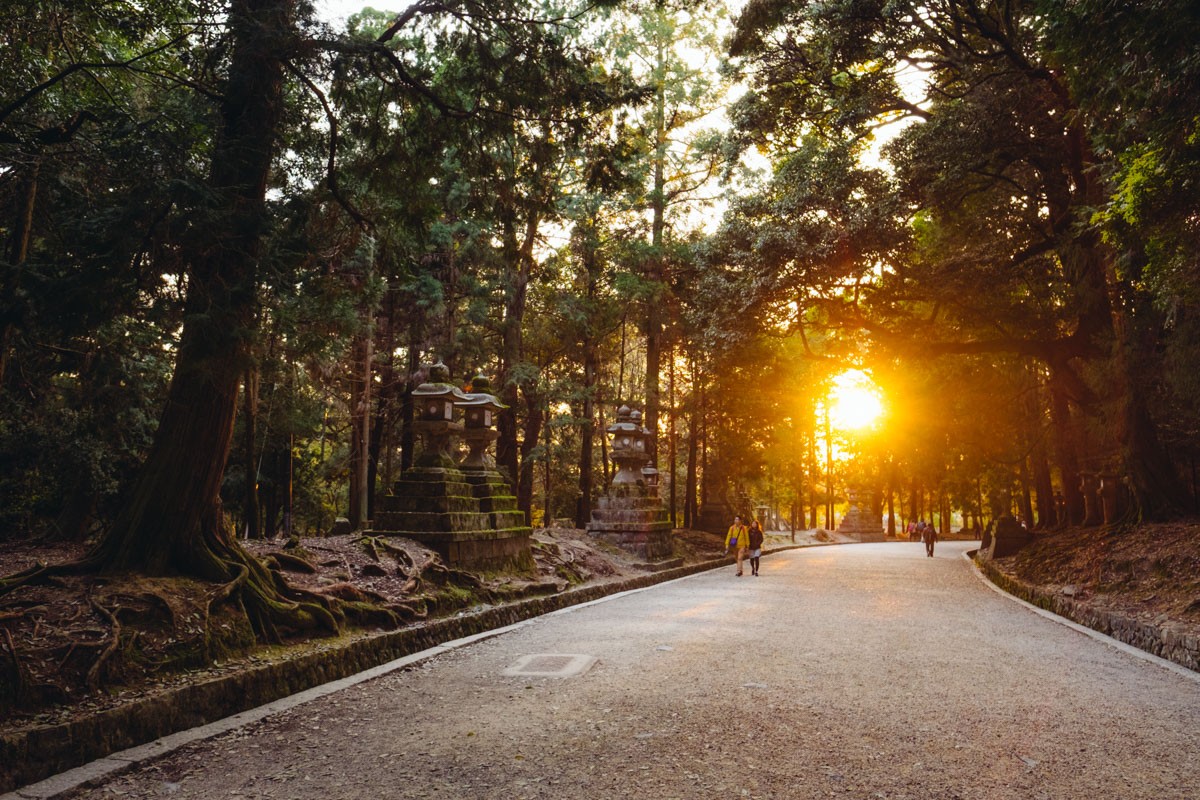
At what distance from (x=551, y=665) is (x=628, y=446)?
11995 mm

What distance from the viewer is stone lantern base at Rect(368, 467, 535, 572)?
10.6 metres

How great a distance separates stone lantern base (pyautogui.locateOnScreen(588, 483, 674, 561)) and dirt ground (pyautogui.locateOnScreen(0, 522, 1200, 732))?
2.10 feet

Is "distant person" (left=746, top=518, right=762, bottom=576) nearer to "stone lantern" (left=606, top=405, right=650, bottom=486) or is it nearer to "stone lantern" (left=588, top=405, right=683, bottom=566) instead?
"stone lantern" (left=588, top=405, right=683, bottom=566)

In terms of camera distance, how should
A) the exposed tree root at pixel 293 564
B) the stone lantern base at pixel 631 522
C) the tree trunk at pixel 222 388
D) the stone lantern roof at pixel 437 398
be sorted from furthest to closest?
the stone lantern base at pixel 631 522 < the stone lantern roof at pixel 437 398 < the exposed tree root at pixel 293 564 < the tree trunk at pixel 222 388

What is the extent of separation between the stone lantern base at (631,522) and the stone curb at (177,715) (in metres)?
9.82

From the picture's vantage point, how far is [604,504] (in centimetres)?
1828

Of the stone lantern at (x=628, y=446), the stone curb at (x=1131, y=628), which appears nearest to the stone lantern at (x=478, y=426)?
the stone lantern at (x=628, y=446)

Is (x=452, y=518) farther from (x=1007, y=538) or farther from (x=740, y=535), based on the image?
(x=1007, y=538)

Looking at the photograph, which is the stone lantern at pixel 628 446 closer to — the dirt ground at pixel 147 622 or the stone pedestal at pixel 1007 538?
the dirt ground at pixel 147 622

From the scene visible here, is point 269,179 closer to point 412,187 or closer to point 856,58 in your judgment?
point 412,187

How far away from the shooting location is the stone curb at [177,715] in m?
3.79

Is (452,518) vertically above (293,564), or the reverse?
(452,518)

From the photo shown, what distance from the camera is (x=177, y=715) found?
15.5 feet

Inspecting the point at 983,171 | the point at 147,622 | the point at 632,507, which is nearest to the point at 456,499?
the point at 147,622
